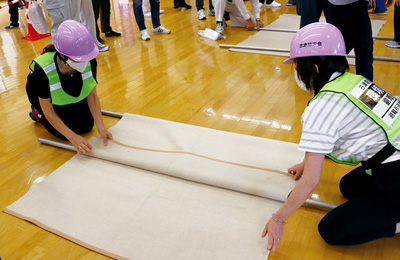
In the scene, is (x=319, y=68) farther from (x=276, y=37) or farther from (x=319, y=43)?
(x=276, y=37)

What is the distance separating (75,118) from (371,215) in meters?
1.85

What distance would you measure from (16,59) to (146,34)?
1554 millimetres

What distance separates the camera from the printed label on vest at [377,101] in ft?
3.93

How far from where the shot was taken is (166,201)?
1.68m

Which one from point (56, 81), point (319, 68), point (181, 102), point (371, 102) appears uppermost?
point (319, 68)

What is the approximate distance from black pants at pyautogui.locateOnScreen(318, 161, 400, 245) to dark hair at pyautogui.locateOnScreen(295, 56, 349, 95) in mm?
403

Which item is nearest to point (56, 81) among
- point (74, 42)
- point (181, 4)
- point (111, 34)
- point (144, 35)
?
point (74, 42)

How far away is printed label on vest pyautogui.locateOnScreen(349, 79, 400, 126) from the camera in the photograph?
1199 mm

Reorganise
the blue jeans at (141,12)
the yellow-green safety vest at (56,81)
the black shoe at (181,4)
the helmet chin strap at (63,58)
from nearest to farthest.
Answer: the helmet chin strap at (63,58) → the yellow-green safety vest at (56,81) → the blue jeans at (141,12) → the black shoe at (181,4)

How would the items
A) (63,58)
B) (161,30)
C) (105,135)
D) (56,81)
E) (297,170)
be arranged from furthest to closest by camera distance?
(161,30) → (105,135) → (56,81) → (63,58) → (297,170)

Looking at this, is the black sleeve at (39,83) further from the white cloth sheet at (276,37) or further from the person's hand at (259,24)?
the person's hand at (259,24)

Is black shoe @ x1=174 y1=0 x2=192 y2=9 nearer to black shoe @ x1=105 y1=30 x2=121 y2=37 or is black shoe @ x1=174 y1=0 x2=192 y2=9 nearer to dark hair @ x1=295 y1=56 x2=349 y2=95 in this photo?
black shoe @ x1=105 y1=30 x2=121 y2=37

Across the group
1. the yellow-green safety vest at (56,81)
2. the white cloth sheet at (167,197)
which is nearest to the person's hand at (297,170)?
the white cloth sheet at (167,197)

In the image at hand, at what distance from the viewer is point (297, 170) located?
1.69 m
